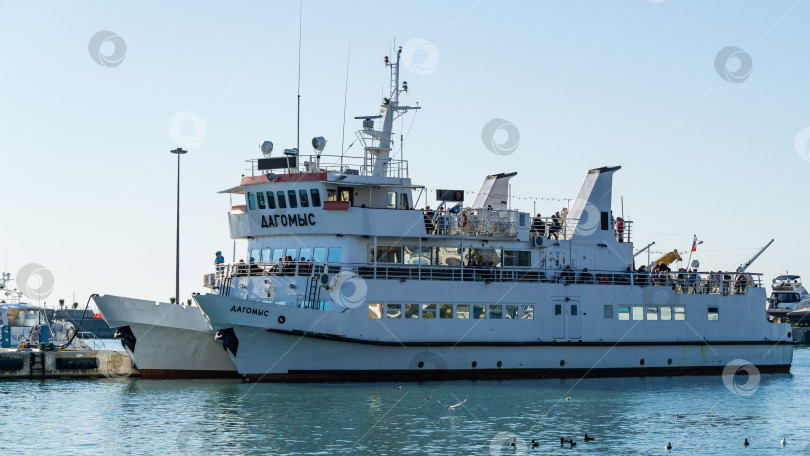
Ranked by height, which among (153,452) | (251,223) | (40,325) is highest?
(251,223)

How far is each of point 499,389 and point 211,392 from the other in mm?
8763

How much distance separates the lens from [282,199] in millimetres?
34938

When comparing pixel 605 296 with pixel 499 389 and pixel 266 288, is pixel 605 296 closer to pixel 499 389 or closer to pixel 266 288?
pixel 499 389

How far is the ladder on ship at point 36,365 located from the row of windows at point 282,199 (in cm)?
930

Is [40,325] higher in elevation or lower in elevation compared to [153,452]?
higher

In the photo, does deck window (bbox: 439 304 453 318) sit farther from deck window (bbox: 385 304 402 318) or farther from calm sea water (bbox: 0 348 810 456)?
calm sea water (bbox: 0 348 810 456)

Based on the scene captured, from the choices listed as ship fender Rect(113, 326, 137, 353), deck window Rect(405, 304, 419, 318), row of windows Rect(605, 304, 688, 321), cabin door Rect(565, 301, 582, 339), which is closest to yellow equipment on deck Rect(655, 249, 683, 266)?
row of windows Rect(605, 304, 688, 321)

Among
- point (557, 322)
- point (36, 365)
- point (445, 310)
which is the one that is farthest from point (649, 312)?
point (36, 365)

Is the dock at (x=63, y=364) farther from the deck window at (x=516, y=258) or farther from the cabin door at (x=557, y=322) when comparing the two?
the cabin door at (x=557, y=322)

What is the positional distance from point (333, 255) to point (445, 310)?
4047 mm

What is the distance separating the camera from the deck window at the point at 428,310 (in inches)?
1328

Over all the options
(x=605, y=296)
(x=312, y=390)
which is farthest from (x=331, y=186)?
(x=605, y=296)

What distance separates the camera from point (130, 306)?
3319 centimetres

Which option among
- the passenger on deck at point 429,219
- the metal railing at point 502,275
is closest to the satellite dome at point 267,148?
the metal railing at point 502,275
